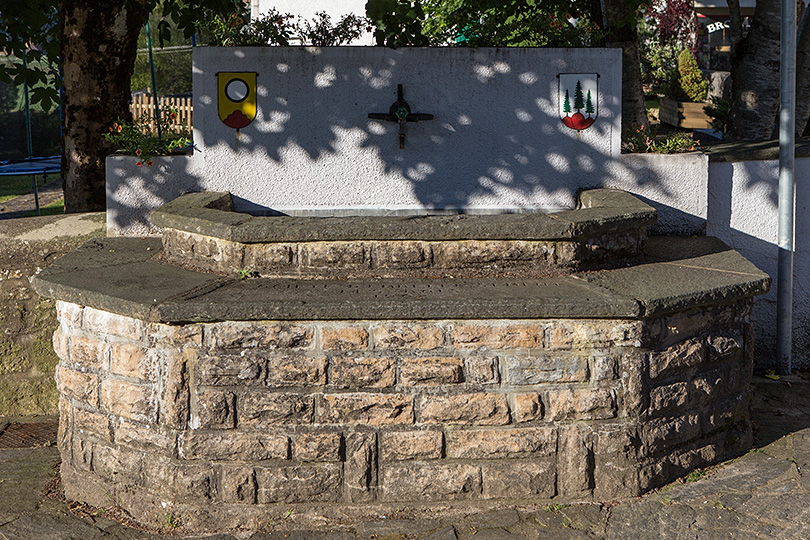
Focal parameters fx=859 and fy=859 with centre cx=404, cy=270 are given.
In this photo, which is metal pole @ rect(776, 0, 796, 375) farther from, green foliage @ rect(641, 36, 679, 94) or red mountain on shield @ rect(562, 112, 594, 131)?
green foliage @ rect(641, 36, 679, 94)

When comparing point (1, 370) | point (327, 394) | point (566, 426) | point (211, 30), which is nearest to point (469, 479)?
point (566, 426)

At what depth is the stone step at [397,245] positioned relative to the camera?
4.29m

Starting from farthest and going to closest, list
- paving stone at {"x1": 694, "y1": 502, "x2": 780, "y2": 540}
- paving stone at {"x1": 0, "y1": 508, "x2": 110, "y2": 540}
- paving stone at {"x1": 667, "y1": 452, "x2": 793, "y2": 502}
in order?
paving stone at {"x1": 667, "y1": 452, "x2": 793, "y2": 502}
paving stone at {"x1": 0, "y1": 508, "x2": 110, "y2": 540}
paving stone at {"x1": 694, "y1": 502, "x2": 780, "y2": 540}

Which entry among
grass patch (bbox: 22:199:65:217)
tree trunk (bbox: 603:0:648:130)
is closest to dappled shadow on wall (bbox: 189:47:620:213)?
tree trunk (bbox: 603:0:648:130)

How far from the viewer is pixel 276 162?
5.67 m

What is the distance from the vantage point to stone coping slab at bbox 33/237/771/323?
379cm

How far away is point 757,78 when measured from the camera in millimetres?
7223

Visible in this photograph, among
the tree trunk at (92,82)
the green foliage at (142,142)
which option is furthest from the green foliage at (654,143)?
the tree trunk at (92,82)

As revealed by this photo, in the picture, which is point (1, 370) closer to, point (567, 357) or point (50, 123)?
point (567, 357)

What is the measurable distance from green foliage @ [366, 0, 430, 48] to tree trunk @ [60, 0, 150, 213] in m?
1.87

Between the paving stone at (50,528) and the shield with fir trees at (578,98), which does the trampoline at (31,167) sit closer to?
the paving stone at (50,528)

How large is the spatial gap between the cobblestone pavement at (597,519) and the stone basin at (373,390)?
0.09 metres

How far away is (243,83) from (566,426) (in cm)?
308

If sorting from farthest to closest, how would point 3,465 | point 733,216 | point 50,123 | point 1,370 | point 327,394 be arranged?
point 50,123
point 733,216
point 1,370
point 3,465
point 327,394
